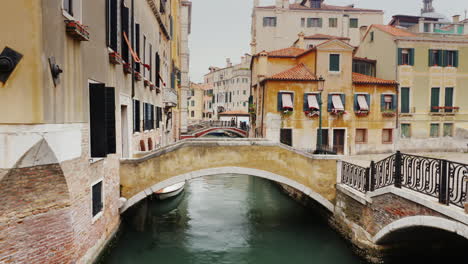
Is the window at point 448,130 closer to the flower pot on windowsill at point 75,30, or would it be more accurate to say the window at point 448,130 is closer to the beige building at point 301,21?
the beige building at point 301,21

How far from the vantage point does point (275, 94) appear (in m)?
18.5

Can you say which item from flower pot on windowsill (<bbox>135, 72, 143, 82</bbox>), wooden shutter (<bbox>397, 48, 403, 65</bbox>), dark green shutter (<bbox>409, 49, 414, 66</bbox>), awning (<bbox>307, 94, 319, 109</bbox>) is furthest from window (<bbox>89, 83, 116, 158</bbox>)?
dark green shutter (<bbox>409, 49, 414, 66</bbox>)

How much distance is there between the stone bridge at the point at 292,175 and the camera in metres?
8.13

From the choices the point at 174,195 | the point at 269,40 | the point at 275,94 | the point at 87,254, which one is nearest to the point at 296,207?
the point at 174,195

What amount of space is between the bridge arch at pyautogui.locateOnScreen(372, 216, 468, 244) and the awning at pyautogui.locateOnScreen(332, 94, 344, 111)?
11.6 metres

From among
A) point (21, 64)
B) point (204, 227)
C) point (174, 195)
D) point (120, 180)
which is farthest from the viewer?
point (174, 195)

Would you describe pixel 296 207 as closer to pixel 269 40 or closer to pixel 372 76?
pixel 372 76

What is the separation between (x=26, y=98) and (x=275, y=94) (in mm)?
14955

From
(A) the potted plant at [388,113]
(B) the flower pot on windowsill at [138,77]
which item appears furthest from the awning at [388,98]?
(B) the flower pot on windowsill at [138,77]

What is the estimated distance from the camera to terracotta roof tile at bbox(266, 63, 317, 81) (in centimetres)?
1841

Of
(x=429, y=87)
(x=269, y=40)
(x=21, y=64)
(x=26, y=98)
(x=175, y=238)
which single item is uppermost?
(x=269, y=40)

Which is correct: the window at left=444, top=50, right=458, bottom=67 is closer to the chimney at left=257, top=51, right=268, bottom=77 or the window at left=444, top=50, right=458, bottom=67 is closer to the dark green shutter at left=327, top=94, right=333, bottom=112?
the dark green shutter at left=327, top=94, right=333, bottom=112

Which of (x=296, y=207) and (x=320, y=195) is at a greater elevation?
(x=320, y=195)

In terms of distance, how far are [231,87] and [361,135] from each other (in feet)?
117
